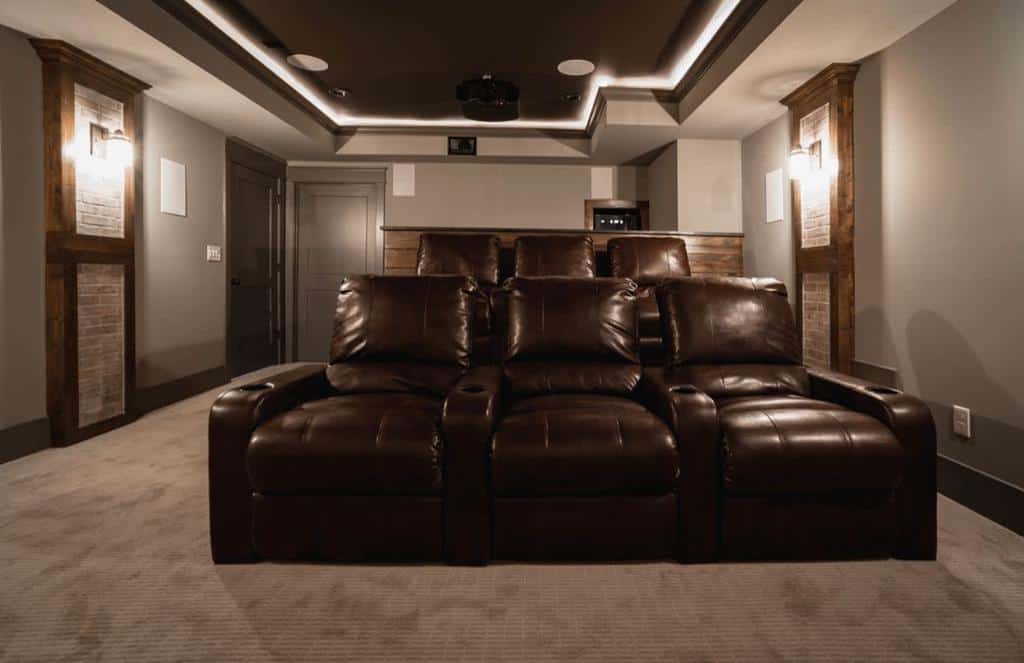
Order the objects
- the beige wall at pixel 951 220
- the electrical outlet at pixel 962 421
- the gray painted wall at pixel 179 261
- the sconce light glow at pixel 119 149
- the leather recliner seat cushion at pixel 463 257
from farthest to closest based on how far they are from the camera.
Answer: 1. the gray painted wall at pixel 179 261
2. the sconce light glow at pixel 119 149
3. the leather recliner seat cushion at pixel 463 257
4. the electrical outlet at pixel 962 421
5. the beige wall at pixel 951 220

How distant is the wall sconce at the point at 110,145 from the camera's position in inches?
140

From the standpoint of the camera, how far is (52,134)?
3.26 meters

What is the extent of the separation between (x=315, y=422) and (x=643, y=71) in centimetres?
432

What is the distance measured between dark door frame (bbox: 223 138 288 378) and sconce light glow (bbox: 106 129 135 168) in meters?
1.50

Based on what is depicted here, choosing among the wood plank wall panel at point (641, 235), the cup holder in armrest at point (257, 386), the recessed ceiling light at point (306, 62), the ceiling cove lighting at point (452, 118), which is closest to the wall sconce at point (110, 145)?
the ceiling cove lighting at point (452, 118)

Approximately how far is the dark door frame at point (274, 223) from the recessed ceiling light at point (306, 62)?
125 cm

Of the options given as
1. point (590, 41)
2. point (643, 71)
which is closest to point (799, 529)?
point (590, 41)

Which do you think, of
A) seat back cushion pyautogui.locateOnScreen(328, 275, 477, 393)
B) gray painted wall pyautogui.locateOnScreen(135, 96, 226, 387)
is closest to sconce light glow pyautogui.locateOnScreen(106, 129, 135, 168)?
gray painted wall pyautogui.locateOnScreen(135, 96, 226, 387)

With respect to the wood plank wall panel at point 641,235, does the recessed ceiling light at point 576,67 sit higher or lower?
higher

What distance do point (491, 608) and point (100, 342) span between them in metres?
3.52

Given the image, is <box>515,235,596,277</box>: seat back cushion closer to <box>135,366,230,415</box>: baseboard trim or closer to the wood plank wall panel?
the wood plank wall panel

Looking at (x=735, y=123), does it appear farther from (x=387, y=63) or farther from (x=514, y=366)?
(x=514, y=366)

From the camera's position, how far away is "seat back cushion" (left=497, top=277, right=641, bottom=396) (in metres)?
2.28

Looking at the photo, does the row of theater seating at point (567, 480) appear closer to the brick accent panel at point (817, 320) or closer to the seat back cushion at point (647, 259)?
the seat back cushion at point (647, 259)
